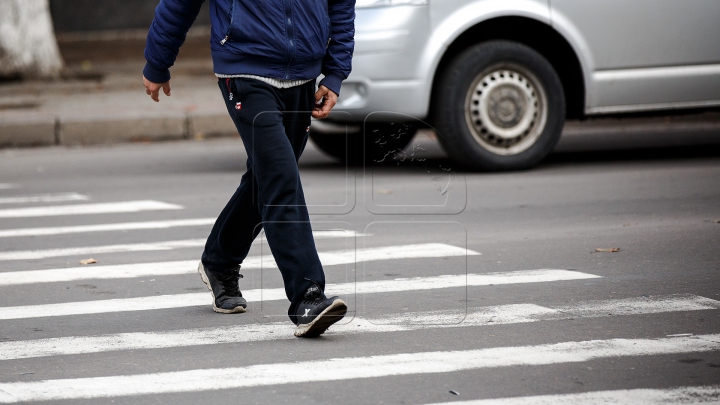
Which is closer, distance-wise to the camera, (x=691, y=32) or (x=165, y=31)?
(x=165, y=31)

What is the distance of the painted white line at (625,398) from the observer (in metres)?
A: 3.36

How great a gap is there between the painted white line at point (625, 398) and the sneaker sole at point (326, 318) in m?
0.78

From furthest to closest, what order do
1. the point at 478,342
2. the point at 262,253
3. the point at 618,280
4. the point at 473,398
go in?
1. the point at 262,253
2. the point at 618,280
3. the point at 478,342
4. the point at 473,398

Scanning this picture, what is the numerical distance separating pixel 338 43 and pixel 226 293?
3.69ft

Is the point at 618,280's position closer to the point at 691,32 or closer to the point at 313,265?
the point at 313,265

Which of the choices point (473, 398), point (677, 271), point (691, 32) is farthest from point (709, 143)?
point (473, 398)

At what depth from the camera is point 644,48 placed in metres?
8.41

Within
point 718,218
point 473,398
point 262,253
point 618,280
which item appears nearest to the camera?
point 473,398

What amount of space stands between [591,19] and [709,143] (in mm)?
2300

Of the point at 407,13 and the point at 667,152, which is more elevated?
the point at 407,13

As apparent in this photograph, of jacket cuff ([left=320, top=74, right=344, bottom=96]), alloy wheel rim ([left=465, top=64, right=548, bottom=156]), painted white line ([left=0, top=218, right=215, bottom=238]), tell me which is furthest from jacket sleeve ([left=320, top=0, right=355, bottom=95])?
alloy wheel rim ([left=465, top=64, right=548, bottom=156])

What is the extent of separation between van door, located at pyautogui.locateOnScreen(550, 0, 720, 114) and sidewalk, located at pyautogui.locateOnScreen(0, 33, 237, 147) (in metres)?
4.64

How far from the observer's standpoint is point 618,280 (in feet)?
16.6

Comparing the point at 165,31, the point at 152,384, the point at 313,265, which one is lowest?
the point at 152,384
